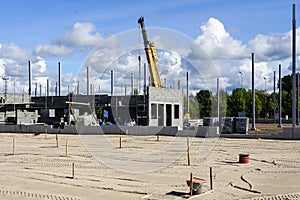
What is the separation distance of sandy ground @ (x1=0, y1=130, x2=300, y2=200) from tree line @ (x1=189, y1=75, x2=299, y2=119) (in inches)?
494

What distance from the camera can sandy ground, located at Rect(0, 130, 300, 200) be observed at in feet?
43.9

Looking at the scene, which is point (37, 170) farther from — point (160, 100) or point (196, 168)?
point (160, 100)

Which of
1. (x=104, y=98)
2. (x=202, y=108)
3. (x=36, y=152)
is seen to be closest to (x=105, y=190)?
(x=36, y=152)

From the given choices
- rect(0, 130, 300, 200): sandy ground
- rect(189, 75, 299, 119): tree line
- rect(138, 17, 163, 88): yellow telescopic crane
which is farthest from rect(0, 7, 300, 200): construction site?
rect(138, 17, 163, 88): yellow telescopic crane

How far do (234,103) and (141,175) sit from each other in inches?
2524

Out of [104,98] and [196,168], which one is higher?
[104,98]

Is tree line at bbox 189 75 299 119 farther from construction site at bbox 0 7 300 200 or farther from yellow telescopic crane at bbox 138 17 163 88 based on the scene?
yellow telescopic crane at bbox 138 17 163 88

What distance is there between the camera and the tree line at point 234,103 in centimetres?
3952

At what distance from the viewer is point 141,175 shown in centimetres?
1711

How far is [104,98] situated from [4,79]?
15640mm

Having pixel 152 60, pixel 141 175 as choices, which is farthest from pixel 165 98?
pixel 141 175

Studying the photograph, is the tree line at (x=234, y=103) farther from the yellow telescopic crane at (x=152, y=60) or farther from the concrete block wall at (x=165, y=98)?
the yellow telescopic crane at (x=152, y=60)

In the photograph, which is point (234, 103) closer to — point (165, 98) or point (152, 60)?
point (165, 98)

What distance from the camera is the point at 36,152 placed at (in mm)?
27172
